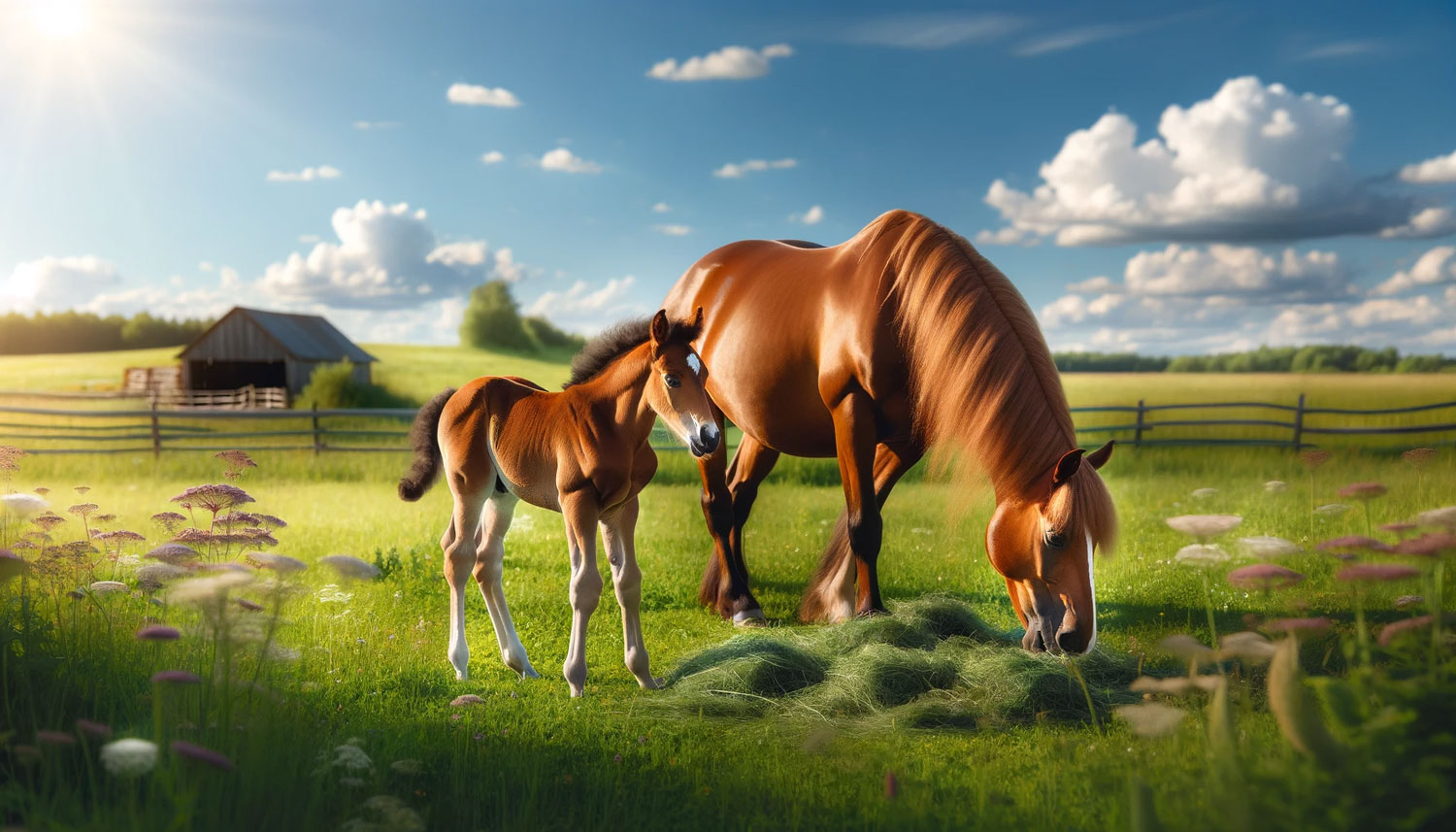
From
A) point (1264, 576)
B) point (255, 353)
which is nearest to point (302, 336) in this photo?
point (255, 353)

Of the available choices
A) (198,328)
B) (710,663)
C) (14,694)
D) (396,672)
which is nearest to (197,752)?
(14,694)

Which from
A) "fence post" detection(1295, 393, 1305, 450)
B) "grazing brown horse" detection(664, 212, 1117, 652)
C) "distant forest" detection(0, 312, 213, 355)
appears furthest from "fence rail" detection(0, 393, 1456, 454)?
"distant forest" detection(0, 312, 213, 355)

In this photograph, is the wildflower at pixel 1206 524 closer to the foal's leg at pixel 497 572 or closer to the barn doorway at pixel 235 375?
the foal's leg at pixel 497 572

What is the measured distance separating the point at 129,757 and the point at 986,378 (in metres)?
4.17

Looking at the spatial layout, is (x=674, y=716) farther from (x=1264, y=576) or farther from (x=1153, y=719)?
(x=1264, y=576)

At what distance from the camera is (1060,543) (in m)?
4.53

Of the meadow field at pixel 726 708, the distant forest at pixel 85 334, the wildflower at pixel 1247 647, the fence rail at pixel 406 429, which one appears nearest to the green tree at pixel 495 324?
the distant forest at pixel 85 334

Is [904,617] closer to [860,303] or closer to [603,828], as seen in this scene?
[860,303]

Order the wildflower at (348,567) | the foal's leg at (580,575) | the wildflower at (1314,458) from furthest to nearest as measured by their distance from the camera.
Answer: the wildflower at (1314,458) < the foal's leg at (580,575) < the wildflower at (348,567)

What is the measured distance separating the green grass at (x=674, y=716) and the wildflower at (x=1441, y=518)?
1.01 metres

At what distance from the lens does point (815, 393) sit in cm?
636

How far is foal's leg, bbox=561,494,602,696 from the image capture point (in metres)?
4.26

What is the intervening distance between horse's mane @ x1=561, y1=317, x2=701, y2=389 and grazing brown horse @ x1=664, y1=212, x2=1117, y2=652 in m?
1.40

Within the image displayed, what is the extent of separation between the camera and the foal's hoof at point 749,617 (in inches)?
264
